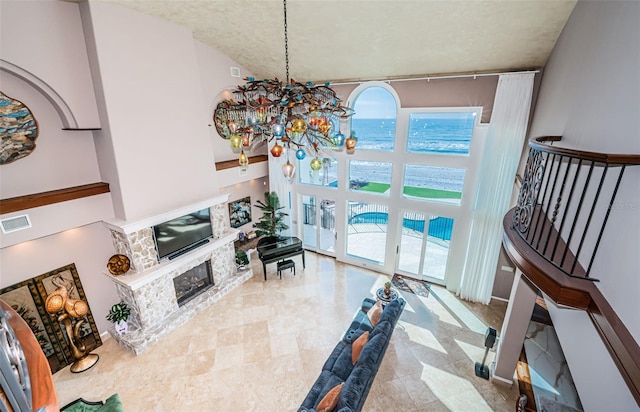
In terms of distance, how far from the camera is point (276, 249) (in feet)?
23.5

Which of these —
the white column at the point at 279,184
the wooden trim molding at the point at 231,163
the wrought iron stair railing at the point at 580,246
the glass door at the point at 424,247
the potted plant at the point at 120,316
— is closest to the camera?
the wrought iron stair railing at the point at 580,246

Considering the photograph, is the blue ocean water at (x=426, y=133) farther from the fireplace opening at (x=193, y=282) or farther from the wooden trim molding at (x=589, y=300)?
the fireplace opening at (x=193, y=282)

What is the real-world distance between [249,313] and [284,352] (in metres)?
1.44

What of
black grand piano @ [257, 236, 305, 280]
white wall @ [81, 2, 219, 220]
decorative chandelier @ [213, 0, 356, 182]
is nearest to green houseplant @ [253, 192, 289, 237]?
black grand piano @ [257, 236, 305, 280]

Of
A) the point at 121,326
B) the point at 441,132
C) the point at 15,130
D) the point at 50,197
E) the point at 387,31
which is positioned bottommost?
the point at 121,326

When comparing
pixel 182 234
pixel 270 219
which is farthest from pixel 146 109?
pixel 270 219

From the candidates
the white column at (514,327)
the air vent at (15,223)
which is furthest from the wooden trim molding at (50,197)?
the white column at (514,327)

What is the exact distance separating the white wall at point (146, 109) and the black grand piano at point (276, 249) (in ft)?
7.59

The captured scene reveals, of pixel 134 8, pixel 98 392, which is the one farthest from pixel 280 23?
pixel 98 392

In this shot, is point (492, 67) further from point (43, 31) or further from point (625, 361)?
point (43, 31)

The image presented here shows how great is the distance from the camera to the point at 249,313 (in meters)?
6.07

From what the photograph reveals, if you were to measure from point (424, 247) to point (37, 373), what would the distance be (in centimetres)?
693

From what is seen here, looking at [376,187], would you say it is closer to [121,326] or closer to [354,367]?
[354,367]

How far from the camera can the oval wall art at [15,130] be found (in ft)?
12.5
